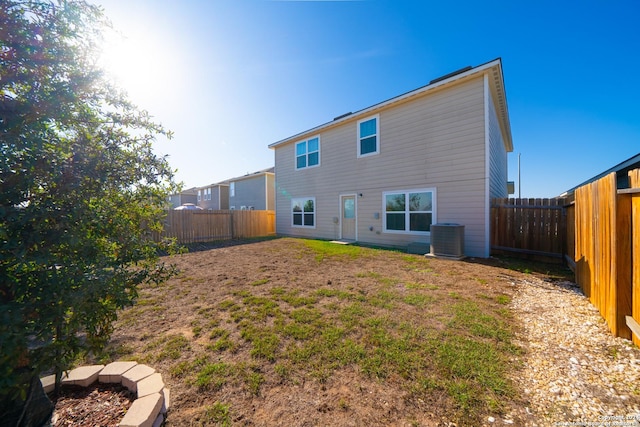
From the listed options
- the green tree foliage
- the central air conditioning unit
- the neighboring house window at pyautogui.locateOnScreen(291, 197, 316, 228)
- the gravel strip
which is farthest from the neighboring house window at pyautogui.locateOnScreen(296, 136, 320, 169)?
the green tree foliage

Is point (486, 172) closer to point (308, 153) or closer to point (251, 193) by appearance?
point (308, 153)

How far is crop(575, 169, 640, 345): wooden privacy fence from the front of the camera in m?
2.38

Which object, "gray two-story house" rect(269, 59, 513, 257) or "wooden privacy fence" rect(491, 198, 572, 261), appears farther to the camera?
"gray two-story house" rect(269, 59, 513, 257)

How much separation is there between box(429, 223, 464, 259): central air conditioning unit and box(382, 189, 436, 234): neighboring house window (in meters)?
1.00

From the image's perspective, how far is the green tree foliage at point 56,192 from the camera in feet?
3.64

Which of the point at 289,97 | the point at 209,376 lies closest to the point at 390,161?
the point at 289,97

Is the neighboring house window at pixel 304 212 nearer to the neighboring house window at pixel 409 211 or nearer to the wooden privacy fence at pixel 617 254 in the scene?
the neighboring house window at pixel 409 211

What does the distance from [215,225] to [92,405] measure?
1193 cm

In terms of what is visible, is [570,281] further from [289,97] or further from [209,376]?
[289,97]

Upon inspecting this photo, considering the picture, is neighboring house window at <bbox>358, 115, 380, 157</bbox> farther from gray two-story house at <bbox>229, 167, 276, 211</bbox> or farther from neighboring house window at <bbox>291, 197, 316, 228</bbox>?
gray two-story house at <bbox>229, 167, 276, 211</bbox>

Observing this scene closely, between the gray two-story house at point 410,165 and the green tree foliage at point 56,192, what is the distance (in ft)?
26.2

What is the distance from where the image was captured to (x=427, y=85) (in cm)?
788

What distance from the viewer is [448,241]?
22.7ft

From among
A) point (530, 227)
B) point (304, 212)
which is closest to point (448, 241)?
point (530, 227)
